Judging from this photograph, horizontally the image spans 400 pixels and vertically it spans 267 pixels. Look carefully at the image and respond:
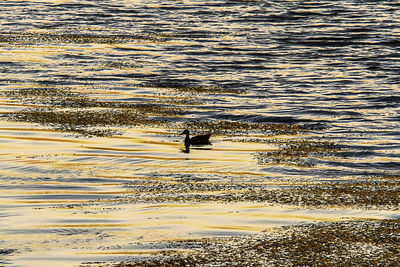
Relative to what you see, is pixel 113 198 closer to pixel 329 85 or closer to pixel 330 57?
pixel 329 85

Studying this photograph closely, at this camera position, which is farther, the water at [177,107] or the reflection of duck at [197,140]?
the reflection of duck at [197,140]

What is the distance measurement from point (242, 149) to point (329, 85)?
7.41m

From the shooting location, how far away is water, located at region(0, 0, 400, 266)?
8852 mm

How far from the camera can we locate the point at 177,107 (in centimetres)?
1680

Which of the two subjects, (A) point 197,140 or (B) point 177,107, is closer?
(A) point 197,140

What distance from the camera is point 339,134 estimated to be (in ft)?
47.6

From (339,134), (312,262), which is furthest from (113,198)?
(339,134)

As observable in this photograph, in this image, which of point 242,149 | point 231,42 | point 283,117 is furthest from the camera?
point 231,42

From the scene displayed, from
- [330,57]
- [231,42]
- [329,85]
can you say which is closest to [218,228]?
[329,85]

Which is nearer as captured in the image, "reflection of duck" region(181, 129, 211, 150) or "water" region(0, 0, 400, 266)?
"water" region(0, 0, 400, 266)

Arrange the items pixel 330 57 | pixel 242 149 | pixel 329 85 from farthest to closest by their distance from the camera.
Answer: pixel 330 57
pixel 329 85
pixel 242 149

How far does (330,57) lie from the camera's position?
81.0 ft

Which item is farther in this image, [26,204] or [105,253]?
[26,204]

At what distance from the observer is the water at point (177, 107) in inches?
348
